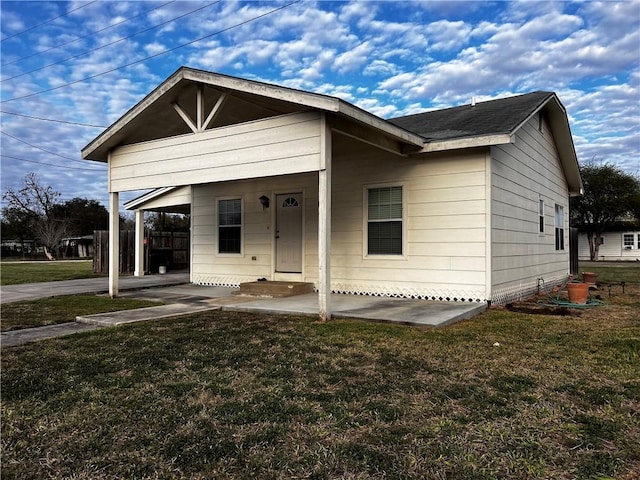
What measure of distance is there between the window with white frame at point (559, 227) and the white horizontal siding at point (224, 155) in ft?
30.1

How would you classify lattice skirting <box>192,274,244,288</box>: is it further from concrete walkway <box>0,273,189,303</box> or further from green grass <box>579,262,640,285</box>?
green grass <box>579,262,640,285</box>

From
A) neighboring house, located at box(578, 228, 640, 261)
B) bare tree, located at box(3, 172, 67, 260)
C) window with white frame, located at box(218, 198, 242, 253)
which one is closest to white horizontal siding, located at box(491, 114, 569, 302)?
window with white frame, located at box(218, 198, 242, 253)

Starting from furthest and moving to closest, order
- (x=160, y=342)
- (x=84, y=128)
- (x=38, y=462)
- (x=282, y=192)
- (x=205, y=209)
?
1. (x=84, y=128)
2. (x=205, y=209)
3. (x=282, y=192)
4. (x=160, y=342)
5. (x=38, y=462)

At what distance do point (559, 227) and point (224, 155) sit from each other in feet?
33.1

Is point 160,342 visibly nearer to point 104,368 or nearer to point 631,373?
point 104,368

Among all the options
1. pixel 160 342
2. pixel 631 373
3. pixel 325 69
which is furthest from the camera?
pixel 325 69

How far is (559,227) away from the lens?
12344 mm

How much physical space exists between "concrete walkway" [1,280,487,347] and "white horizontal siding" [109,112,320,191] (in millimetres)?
2143

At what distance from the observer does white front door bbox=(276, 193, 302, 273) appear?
31.1ft

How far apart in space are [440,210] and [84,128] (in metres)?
17.7

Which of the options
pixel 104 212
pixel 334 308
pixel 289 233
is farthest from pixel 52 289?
pixel 104 212

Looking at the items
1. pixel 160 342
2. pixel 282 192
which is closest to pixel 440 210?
pixel 282 192

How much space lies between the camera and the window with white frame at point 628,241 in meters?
31.4

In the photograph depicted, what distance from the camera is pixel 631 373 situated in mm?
3568
